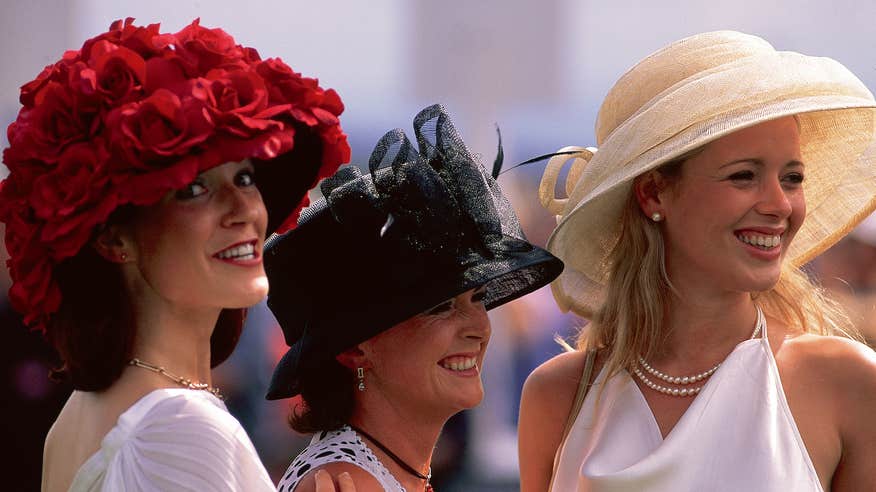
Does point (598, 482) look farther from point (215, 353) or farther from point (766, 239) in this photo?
point (215, 353)

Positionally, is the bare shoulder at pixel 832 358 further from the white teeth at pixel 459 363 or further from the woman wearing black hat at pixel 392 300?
the white teeth at pixel 459 363

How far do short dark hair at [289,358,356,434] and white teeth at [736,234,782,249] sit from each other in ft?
3.34

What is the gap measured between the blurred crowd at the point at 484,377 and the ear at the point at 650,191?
1913 mm

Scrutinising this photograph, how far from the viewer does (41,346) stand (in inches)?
187

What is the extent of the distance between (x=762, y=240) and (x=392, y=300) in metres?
0.93

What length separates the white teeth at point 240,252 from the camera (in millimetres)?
2197

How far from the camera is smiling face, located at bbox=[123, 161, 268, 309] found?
2.15m

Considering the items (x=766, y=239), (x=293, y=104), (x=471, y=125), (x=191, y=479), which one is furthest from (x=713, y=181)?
(x=471, y=125)

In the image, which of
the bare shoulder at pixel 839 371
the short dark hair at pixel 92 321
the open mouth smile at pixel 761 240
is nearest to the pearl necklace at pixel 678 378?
the bare shoulder at pixel 839 371

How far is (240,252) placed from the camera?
2209 mm

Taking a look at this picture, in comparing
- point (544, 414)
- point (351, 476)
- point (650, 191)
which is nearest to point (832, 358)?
point (650, 191)

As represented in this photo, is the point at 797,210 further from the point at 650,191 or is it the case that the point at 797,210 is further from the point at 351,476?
the point at 351,476

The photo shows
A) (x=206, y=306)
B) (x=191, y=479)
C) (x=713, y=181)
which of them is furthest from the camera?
(x=713, y=181)

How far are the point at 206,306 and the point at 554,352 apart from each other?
378 centimetres
